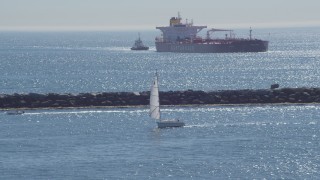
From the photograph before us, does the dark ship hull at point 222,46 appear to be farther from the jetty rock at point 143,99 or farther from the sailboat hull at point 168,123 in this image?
the sailboat hull at point 168,123

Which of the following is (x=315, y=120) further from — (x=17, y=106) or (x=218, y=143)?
(x=17, y=106)

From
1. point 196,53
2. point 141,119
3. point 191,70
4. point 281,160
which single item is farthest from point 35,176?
point 196,53

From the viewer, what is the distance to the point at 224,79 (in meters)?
109

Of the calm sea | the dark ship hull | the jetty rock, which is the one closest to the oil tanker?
the dark ship hull

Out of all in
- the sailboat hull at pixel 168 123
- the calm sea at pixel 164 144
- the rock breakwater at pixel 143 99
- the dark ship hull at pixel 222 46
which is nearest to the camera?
the calm sea at pixel 164 144

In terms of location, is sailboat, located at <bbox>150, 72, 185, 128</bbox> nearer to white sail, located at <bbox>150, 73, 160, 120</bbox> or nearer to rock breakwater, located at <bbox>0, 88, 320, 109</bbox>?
white sail, located at <bbox>150, 73, 160, 120</bbox>

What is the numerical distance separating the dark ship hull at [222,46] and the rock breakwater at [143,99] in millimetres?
105614

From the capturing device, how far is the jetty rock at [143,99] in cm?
7081

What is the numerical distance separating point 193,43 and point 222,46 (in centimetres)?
608

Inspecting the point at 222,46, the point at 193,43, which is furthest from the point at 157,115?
the point at 193,43

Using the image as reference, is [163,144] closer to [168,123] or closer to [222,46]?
[168,123]

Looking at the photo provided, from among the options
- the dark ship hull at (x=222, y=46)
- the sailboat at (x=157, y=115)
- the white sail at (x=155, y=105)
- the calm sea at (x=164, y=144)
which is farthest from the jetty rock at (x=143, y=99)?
the dark ship hull at (x=222, y=46)

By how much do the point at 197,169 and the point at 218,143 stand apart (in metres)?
7.60

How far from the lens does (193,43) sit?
181750 mm
